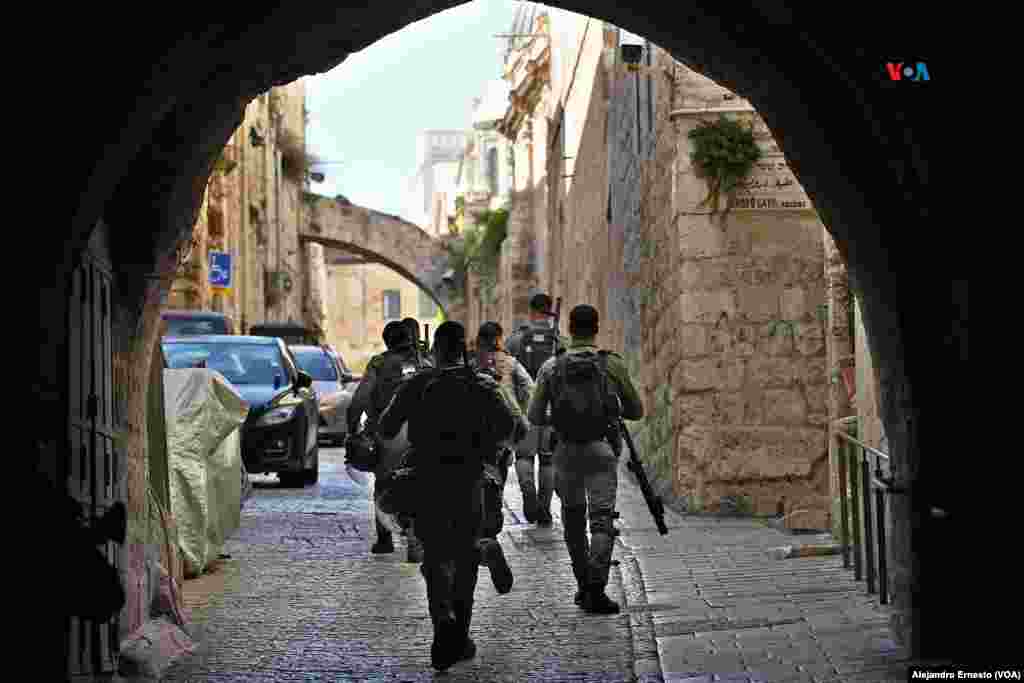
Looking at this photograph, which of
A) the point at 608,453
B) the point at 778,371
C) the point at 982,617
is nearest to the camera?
the point at 982,617

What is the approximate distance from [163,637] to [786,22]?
3813 mm

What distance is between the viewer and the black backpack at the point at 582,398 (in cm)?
882

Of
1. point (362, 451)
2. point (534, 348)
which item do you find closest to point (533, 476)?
point (534, 348)

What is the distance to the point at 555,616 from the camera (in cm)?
855

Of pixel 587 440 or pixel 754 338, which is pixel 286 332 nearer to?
Result: pixel 754 338

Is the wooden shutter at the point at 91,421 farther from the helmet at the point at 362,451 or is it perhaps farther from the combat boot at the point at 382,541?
the combat boot at the point at 382,541

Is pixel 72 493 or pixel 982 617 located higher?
pixel 72 493

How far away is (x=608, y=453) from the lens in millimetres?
8820

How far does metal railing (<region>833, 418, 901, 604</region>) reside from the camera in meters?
7.72

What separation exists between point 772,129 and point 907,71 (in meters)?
A: 1.88

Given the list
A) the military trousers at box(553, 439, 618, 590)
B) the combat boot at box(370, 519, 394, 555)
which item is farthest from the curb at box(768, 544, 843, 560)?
the combat boot at box(370, 519, 394, 555)

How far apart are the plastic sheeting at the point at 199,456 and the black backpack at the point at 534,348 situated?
261cm

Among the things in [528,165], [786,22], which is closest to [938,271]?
[786,22]

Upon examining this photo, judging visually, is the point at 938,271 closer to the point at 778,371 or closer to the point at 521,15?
the point at 778,371
